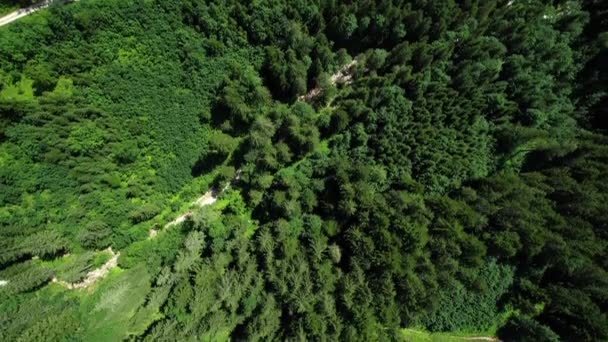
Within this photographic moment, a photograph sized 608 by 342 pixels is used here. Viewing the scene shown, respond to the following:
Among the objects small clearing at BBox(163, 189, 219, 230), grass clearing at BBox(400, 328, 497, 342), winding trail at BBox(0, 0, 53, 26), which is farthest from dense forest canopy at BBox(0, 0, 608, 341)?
winding trail at BBox(0, 0, 53, 26)

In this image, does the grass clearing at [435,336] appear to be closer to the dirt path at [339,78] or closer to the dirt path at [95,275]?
the dirt path at [339,78]

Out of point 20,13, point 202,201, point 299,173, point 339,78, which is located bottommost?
point 202,201

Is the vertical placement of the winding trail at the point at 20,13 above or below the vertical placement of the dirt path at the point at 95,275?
above

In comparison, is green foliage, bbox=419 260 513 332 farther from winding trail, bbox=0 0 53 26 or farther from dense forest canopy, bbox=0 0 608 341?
winding trail, bbox=0 0 53 26

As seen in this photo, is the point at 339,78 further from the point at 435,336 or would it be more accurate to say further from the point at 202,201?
the point at 435,336

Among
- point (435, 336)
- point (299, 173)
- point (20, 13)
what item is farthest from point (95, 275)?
point (435, 336)

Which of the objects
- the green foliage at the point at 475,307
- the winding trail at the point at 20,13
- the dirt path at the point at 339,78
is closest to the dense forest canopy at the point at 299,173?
the green foliage at the point at 475,307
